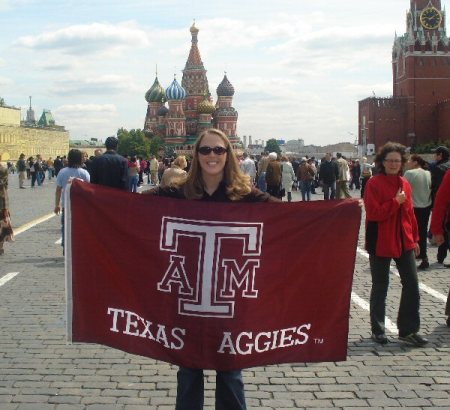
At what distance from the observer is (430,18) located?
94375mm

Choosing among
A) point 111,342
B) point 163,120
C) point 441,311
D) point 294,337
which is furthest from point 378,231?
point 163,120

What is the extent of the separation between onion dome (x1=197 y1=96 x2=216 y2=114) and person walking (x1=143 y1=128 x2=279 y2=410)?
103m

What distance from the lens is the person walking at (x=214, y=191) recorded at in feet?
13.8

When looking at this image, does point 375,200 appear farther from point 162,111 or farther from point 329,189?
point 162,111

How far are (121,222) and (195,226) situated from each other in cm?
49

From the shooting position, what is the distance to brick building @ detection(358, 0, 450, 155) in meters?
93.3

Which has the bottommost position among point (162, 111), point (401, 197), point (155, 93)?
point (401, 197)

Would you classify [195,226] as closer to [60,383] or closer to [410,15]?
[60,383]

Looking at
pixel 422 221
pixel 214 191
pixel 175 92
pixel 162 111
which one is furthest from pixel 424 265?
pixel 162 111

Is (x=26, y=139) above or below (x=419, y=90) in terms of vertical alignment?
below

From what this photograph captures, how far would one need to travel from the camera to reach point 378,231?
6883 millimetres

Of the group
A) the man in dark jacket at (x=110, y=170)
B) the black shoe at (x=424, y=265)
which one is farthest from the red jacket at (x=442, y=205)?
the man in dark jacket at (x=110, y=170)

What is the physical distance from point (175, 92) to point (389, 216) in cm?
10247

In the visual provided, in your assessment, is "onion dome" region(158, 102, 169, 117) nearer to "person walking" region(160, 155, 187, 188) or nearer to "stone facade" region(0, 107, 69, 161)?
"stone facade" region(0, 107, 69, 161)
